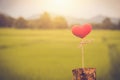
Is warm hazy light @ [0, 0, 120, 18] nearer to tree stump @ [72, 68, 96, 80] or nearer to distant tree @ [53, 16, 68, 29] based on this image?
distant tree @ [53, 16, 68, 29]

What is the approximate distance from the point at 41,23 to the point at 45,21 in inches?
1.8

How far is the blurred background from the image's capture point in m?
2.87

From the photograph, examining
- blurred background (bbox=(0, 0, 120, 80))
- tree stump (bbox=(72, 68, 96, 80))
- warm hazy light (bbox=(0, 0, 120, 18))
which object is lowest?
tree stump (bbox=(72, 68, 96, 80))

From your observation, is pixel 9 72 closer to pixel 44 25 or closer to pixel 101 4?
pixel 44 25

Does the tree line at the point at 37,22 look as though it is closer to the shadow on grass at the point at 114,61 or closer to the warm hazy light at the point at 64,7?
the warm hazy light at the point at 64,7

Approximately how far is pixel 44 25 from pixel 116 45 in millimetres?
774

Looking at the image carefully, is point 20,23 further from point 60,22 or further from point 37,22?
point 60,22

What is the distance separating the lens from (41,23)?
116 inches

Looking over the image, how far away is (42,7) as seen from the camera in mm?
2969

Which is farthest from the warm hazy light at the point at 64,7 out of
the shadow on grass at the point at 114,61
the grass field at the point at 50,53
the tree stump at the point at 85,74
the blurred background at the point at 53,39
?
the tree stump at the point at 85,74

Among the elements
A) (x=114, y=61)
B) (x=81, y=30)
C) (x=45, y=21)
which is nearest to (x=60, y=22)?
(x=45, y=21)

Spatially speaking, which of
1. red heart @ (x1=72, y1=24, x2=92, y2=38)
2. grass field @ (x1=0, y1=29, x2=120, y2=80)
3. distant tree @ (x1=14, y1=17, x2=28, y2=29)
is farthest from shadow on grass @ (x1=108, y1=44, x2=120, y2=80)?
distant tree @ (x1=14, y1=17, x2=28, y2=29)

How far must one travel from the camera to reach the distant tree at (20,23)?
293cm

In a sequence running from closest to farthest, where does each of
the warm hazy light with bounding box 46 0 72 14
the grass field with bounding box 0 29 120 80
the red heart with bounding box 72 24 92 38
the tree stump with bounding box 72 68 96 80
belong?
1. the tree stump with bounding box 72 68 96 80
2. the red heart with bounding box 72 24 92 38
3. the grass field with bounding box 0 29 120 80
4. the warm hazy light with bounding box 46 0 72 14
